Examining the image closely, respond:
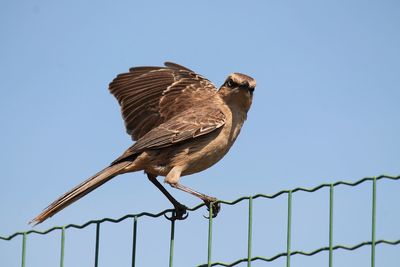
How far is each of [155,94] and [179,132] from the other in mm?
1611

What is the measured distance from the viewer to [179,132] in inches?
343

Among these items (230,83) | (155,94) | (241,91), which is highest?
(155,94)

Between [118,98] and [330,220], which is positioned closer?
[330,220]

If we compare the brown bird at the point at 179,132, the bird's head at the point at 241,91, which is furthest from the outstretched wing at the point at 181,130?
the bird's head at the point at 241,91

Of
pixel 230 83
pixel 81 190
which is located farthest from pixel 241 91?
pixel 81 190

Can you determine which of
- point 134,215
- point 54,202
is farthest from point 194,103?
point 134,215

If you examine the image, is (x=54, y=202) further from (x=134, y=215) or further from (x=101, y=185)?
(x=134, y=215)

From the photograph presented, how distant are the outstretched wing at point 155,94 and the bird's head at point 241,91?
543mm

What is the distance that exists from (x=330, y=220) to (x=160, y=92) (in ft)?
18.1

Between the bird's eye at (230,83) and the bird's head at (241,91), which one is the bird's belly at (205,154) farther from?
the bird's eye at (230,83)

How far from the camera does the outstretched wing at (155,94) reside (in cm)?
983

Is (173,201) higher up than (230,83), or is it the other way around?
(230,83)

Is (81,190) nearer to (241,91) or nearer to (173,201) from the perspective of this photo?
(173,201)

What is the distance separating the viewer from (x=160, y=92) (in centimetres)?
1020
